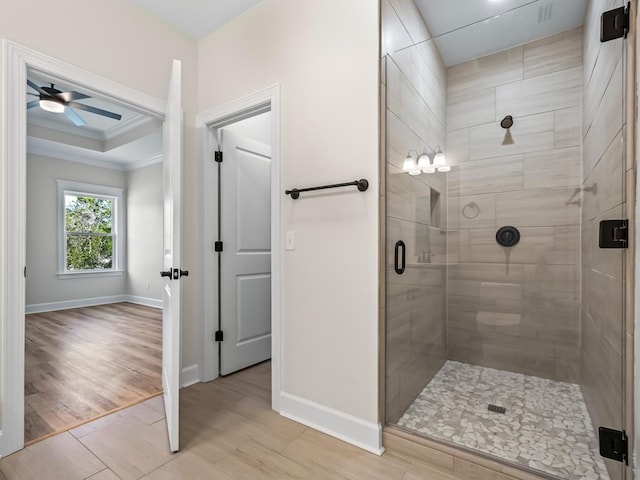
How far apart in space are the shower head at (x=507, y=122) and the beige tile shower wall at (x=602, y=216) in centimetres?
36

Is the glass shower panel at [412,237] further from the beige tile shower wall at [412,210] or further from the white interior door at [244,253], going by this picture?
the white interior door at [244,253]

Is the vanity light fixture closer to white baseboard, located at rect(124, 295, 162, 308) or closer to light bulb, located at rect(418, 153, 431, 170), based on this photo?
light bulb, located at rect(418, 153, 431, 170)

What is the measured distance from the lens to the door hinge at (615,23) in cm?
119

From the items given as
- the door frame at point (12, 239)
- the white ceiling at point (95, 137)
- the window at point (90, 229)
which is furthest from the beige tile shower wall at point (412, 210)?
the window at point (90, 229)

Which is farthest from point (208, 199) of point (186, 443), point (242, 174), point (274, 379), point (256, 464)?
point (256, 464)

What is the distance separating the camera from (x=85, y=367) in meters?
2.84

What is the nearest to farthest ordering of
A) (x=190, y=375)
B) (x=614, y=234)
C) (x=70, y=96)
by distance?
(x=614, y=234) < (x=190, y=375) < (x=70, y=96)

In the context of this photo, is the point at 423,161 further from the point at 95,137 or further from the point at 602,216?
the point at 95,137

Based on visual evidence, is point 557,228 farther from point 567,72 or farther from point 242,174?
point 242,174

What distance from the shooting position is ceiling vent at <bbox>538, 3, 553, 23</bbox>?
1745 millimetres

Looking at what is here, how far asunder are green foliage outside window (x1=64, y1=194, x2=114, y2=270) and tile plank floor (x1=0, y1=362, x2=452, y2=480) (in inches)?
191

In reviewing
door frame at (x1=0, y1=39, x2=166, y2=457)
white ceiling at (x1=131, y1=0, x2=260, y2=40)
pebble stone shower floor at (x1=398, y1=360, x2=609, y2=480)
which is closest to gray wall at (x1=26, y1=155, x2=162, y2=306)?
white ceiling at (x1=131, y1=0, x2=260, y2=40)

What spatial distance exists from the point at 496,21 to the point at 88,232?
669 cm

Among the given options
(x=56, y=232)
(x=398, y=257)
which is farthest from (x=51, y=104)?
(x=398, y=257)
